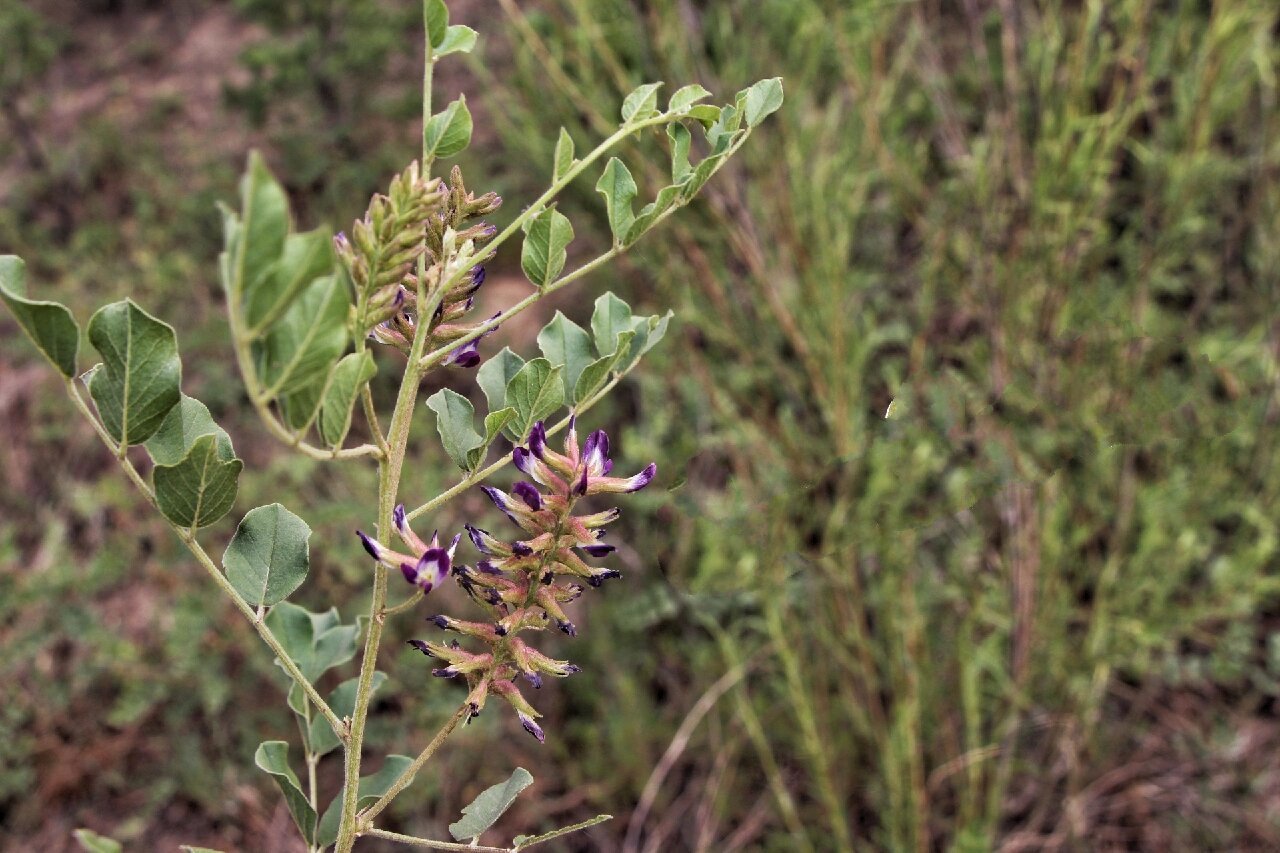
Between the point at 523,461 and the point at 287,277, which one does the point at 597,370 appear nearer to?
the point at 523,461

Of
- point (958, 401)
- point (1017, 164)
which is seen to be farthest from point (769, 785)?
point (1017, 164)

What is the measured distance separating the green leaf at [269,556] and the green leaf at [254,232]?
19cm

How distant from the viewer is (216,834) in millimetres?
1926

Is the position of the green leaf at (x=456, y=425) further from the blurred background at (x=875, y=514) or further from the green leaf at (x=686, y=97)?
the blurred background at (x=875, y=514)

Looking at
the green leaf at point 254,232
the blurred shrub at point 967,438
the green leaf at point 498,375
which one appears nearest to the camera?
the green leaf at point 254,232

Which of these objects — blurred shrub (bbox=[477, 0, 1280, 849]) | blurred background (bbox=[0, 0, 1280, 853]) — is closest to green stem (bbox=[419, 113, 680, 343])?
blurred background (bbox=[0, 0, 1280, 853])

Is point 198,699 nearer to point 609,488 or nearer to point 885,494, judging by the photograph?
point 885,494

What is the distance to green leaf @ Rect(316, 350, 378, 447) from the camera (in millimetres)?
351

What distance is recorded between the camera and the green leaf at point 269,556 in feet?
1.45

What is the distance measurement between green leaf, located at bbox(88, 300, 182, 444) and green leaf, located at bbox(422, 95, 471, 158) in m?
0.12

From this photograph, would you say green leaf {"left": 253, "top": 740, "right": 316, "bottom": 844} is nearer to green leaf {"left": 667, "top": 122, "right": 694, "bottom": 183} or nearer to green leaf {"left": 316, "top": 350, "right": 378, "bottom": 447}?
green leaf {"left": 316, "top": 350, "right": 378, "bottom": 447}

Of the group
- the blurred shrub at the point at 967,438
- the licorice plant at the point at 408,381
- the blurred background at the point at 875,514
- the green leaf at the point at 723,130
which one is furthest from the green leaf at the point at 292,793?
the blurred shrub at the point at 967,438

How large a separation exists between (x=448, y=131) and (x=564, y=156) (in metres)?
0.05

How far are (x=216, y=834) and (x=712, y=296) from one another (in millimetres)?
1404
